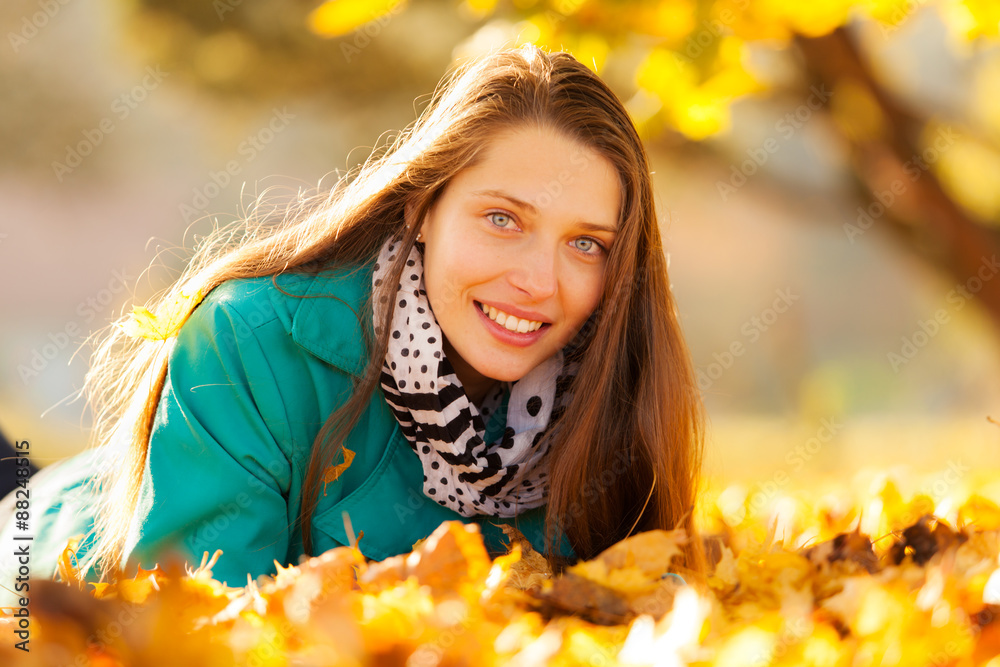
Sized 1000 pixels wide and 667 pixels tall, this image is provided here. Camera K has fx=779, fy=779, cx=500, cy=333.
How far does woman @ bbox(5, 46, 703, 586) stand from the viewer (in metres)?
1.38

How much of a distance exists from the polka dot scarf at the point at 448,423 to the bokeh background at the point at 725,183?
204 centimetres

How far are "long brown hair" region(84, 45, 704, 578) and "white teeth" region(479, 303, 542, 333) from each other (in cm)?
15

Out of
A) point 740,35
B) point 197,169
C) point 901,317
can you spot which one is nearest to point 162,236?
point 197,169

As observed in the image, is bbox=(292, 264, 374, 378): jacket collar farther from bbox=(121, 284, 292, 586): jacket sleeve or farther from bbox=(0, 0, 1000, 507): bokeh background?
bbox=(0, 0, 1000, 507): bokeh background

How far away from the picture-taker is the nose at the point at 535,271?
4.62 ft

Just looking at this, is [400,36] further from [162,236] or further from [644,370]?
[644,370]

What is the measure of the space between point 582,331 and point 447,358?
13.3 inches

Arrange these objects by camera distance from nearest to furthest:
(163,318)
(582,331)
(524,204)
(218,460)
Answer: (218,460)
(524,204)
(163,318)
(582,331)

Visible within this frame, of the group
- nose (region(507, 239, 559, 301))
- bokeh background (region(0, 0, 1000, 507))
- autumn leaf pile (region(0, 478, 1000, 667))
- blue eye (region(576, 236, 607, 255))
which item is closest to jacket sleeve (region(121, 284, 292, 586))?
autumn leaf pile (region(0, 478, 1000, 667))

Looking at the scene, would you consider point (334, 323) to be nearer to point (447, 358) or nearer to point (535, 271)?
point (447, 358)

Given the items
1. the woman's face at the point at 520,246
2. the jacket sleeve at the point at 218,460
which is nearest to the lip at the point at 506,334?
the woman's face at the point at 520,246

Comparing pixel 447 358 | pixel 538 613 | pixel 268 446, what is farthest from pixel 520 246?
pixel 538 613

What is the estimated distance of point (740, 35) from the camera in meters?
2.09

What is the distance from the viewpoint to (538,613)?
0.69 meters
